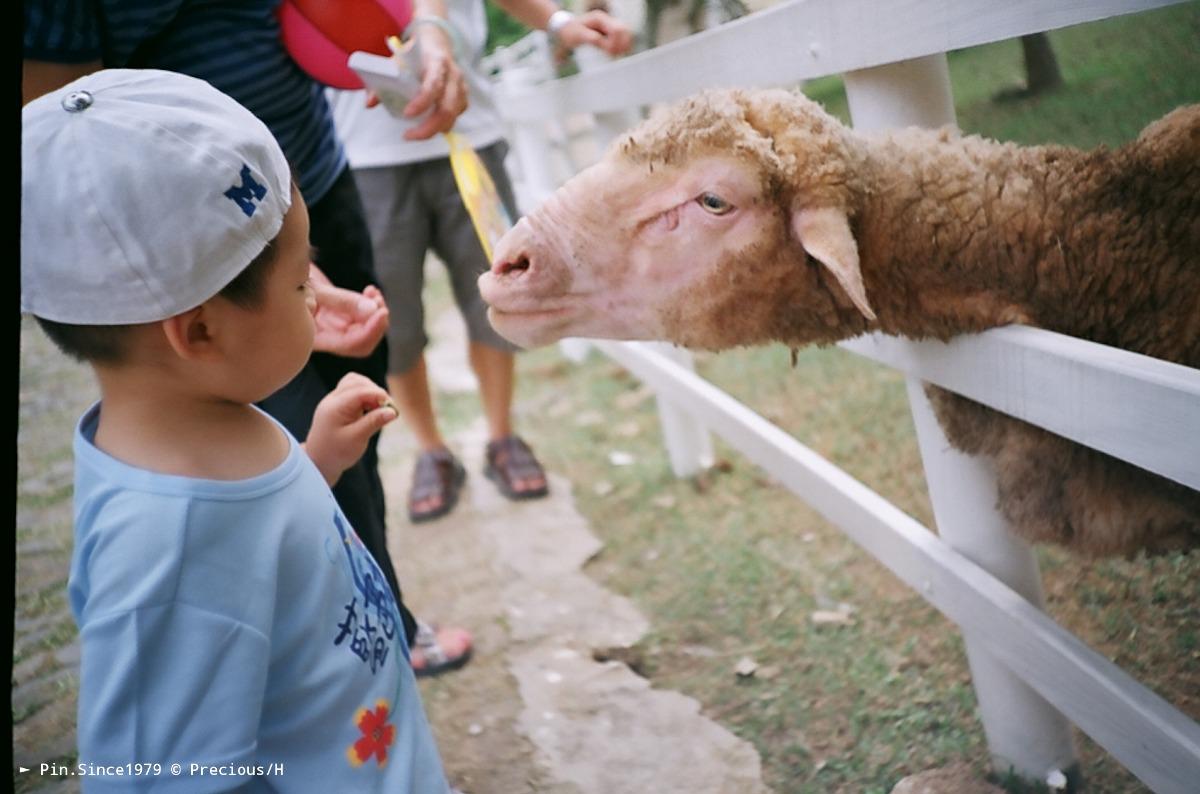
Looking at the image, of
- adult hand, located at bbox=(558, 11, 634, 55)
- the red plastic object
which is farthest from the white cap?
adult hand, located at bbox=(558, 11, 634, 55)

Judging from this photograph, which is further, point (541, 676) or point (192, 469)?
point (541, 676)

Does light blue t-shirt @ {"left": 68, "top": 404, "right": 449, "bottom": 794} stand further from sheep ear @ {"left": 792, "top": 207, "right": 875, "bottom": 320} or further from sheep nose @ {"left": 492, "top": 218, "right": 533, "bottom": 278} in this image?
sheep ear @ {"left": 792, "top": 207, "right": 875, "bottom": 320}

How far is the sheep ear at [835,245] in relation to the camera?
1414mm

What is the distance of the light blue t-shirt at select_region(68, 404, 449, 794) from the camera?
112cm

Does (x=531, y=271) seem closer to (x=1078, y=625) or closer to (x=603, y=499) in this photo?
(x=1078, y=625)

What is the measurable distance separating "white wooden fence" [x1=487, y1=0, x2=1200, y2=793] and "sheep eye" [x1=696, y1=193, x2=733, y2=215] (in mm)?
335

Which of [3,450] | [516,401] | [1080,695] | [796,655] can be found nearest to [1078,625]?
[1080,695]

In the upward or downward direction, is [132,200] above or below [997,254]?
above

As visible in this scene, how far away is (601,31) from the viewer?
2.48m

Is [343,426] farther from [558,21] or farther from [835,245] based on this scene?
[558,21]

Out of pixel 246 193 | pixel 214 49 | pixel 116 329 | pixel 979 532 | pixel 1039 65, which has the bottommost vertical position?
pixel 979 532

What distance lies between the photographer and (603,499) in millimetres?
3729

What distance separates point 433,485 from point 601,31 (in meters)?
1.95

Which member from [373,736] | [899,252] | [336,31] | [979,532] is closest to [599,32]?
[336,31]
